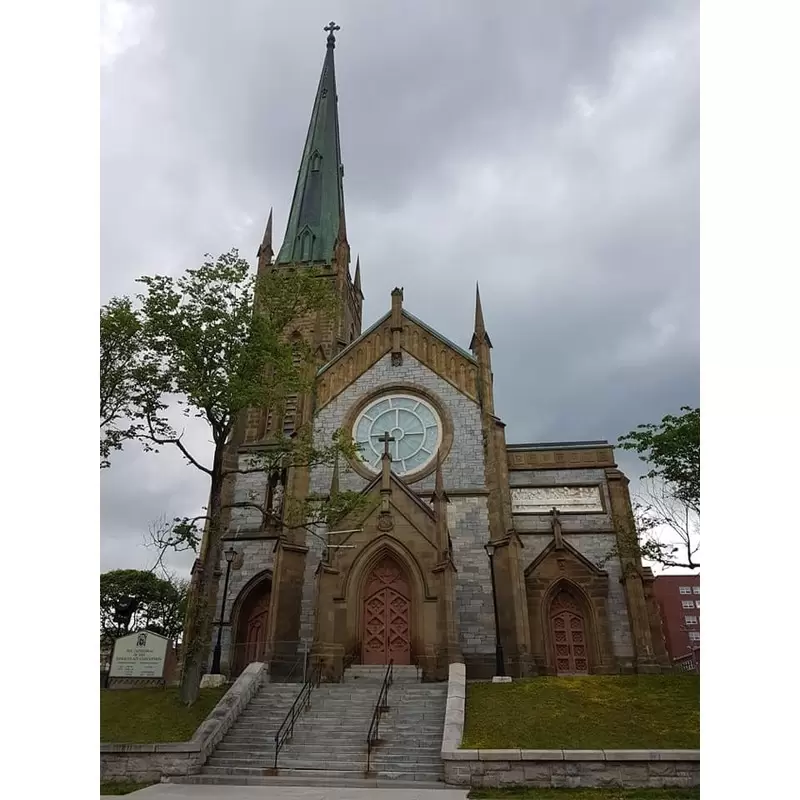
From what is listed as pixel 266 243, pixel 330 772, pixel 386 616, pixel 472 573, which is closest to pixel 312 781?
pixel 330 772

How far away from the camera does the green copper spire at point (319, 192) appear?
130 feet

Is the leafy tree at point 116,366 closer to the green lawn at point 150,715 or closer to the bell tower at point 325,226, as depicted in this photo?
the green lawn at point 150,715

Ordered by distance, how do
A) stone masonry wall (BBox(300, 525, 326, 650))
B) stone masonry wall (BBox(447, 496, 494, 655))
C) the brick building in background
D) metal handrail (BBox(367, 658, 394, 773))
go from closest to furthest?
metal handrail (BBox(367, 658, 394, 773))
stone masonry wall (BBox(447, 496, 494, 655))
stone masonry wall (BBox(300, 525, 326, 650))
the brick building in background

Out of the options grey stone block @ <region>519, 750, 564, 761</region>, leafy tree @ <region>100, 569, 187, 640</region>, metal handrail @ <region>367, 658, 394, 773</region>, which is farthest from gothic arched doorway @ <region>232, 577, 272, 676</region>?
leafy tree @ <region>100, 569, 187, 640</region>

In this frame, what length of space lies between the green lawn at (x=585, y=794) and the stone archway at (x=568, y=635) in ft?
32.5

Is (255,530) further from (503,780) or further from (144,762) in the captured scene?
(503,780)

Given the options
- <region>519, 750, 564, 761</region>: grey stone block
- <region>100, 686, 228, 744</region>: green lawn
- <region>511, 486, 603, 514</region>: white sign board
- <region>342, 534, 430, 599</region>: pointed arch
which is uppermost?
<region>511, 486, 603, 514</region>: white sign board

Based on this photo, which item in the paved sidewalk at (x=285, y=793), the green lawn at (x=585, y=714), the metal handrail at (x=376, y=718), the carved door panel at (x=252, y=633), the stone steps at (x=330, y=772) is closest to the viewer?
the paved sidewalk at (x=285, y=793)

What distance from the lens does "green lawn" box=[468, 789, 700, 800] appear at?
9336 mm

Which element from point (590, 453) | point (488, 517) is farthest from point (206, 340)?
point (590, 453)

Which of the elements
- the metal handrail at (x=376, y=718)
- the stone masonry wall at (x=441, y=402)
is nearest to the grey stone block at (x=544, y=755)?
the metal handrail at (x=376, y=718)

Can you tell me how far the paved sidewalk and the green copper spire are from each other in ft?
103

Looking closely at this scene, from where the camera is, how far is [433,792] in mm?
9578

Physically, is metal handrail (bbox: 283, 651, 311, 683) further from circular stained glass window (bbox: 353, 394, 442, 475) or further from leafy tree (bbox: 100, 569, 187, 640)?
leafy tree (bbox: 100, 569, 187, 640)
